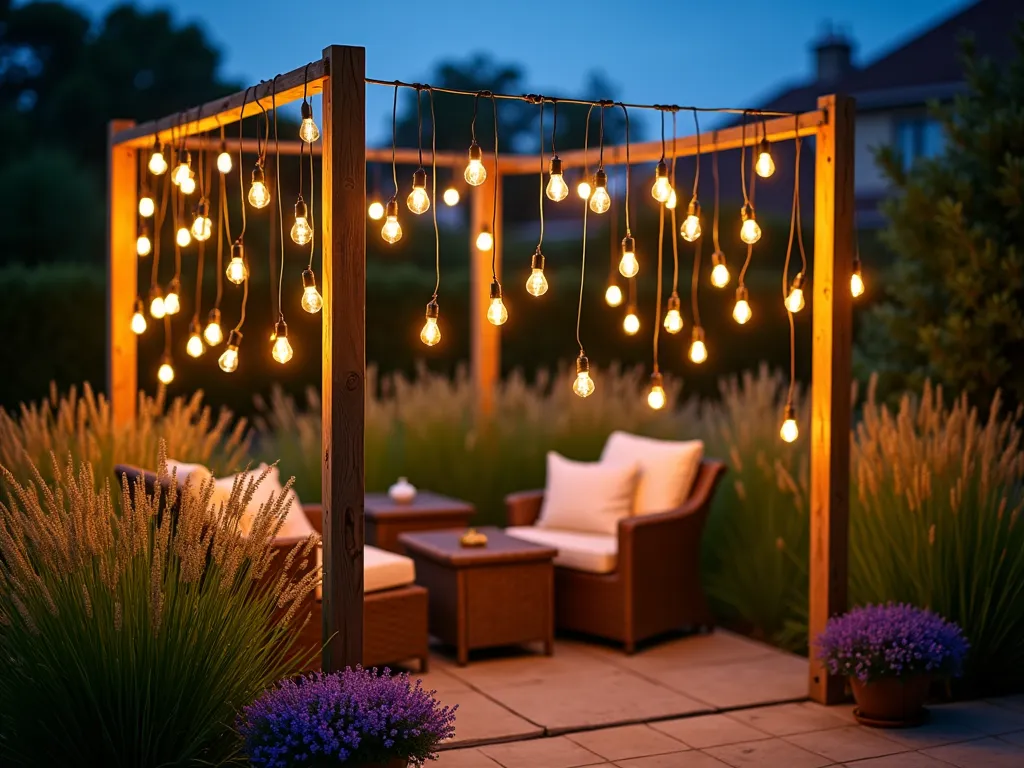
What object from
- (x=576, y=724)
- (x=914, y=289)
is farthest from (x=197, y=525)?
(x=914, y=289)

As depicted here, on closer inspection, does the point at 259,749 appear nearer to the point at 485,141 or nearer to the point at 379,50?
the point at 485,141

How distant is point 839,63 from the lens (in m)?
24.4

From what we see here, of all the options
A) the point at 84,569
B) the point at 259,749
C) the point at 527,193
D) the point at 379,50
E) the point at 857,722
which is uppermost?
the point at 379,50

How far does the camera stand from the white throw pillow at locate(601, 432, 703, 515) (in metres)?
6.78

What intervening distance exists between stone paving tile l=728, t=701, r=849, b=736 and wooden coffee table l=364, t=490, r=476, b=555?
2.28m

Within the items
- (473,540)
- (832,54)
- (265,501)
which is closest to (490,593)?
(473,540)

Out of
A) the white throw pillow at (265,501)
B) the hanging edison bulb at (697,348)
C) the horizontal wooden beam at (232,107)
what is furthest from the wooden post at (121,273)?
the hanging edison bulb at (697,348)

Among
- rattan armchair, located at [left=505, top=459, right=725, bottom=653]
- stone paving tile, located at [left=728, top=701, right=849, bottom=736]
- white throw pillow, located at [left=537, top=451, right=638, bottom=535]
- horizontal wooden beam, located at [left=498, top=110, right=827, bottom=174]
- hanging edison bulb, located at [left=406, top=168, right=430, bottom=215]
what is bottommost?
stone paving tile, located at [left=728, top=701, right=849, bottom=736]

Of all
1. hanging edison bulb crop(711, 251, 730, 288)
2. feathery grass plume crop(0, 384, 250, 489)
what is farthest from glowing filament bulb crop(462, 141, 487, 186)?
feathery grass plume crop(0, 384, 250, 489)

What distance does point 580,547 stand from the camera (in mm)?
6621

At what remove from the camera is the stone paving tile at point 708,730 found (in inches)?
199

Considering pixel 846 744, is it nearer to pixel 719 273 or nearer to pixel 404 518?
pixel 719 273

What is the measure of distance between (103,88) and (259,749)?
20199 mm

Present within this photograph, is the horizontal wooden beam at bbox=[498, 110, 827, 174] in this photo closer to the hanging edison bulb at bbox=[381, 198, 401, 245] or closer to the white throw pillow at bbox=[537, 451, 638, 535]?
the white throw pillow at bbox=[537, 451, 638, 535]
